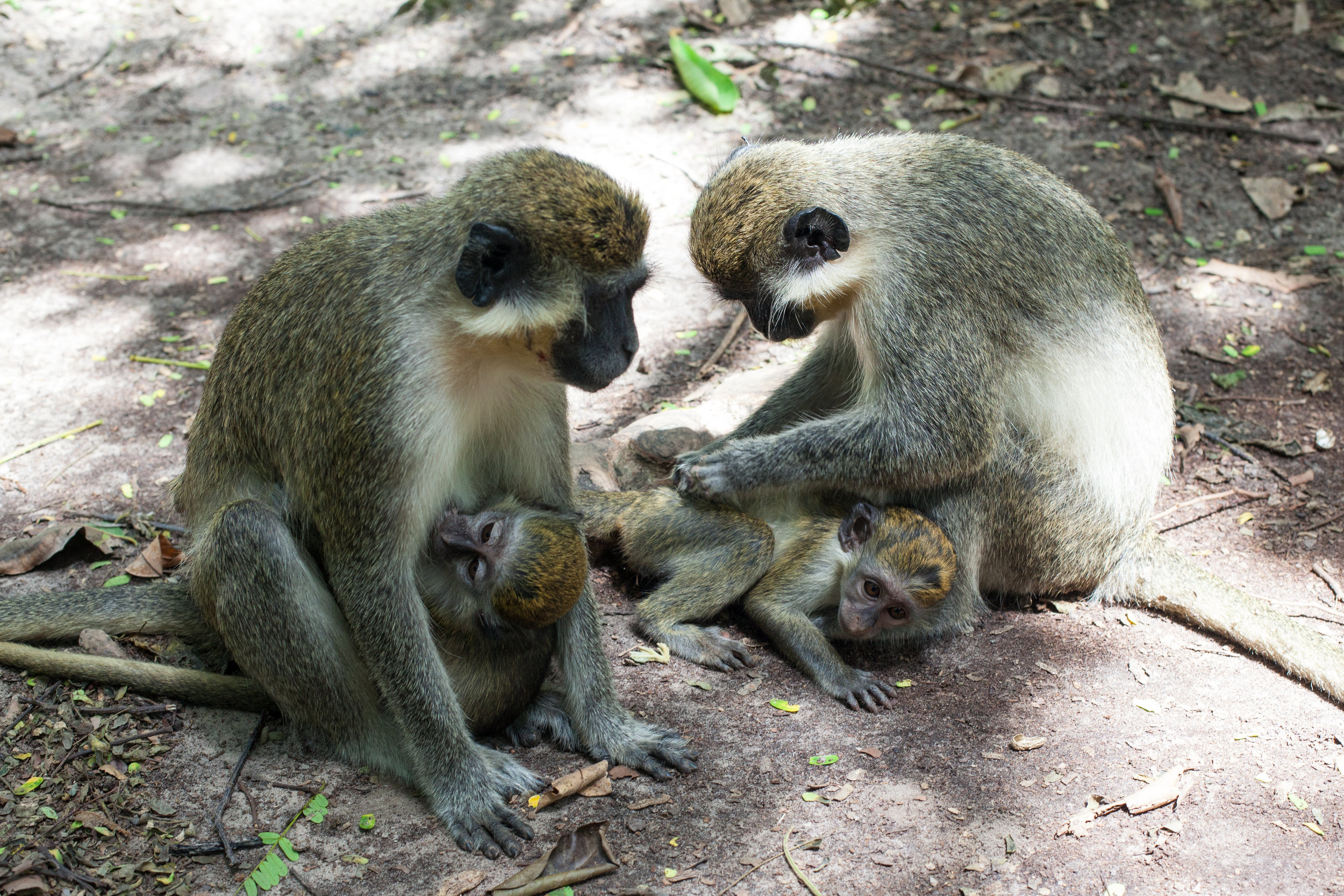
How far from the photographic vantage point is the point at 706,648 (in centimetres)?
500

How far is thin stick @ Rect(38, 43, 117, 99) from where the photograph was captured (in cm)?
924

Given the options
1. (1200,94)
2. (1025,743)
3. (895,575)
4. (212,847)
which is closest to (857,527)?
(895,575)

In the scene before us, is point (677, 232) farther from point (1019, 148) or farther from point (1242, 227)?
point (1242, 227)

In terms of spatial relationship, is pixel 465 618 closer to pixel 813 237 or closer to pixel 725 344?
pixel 813 237

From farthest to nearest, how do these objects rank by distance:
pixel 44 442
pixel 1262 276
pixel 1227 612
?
pixel 1262 276, pixel 44 442, pixel 1227 612

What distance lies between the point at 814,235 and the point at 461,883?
9.98ft

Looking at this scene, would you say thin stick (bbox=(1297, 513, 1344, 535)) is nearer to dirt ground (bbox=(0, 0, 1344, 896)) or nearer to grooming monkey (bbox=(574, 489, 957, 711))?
dirt ground (bbox=(0, 0, 1344, 896))

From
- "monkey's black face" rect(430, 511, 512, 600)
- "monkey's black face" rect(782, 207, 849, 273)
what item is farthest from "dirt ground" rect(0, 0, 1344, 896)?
"monkey's black face" rect(430, 511, 512, 600)

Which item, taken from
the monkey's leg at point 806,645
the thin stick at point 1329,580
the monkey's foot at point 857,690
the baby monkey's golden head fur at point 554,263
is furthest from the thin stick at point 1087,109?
the baby monkey's golden head fur at point 554,263

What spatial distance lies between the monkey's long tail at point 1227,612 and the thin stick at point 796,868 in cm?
250

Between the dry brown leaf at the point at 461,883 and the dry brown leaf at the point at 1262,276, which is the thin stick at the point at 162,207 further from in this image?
the dry brown leaf at the point at 1262,276

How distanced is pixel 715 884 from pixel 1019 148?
22.8ft

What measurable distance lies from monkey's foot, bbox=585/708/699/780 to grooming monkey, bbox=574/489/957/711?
2.12 feet

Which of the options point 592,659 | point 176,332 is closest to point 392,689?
point 592,659
